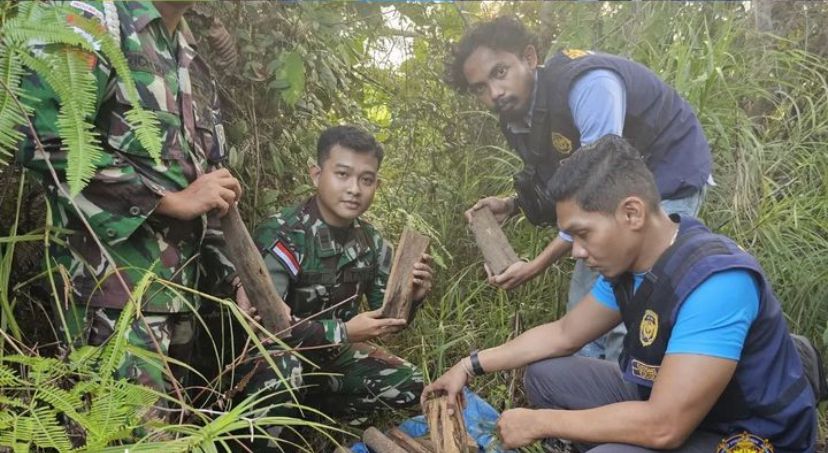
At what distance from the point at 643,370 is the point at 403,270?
0.98m

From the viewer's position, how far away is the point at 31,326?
2.57 meters

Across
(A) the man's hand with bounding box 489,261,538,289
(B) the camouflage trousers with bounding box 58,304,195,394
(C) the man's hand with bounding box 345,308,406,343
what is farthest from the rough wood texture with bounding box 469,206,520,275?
(B) the camouflage trousers with bounding box 58,304,195,394

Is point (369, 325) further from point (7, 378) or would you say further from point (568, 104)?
point (7, 378)

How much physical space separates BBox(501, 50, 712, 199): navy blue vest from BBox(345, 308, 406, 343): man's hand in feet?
3.17

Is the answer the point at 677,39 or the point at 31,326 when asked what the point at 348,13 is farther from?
the point at 31,326

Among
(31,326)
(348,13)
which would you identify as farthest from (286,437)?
(348,13)

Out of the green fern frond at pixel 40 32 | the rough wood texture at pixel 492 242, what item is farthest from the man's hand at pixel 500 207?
the green fern frond at pixel 40 32

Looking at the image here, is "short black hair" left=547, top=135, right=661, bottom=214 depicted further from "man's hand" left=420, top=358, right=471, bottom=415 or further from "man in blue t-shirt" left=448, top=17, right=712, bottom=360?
"man's hand" left=420, top=358, right=471, bottom=415

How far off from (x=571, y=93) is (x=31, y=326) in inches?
84.2

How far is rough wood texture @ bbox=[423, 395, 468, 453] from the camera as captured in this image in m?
2.49

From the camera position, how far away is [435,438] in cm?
253

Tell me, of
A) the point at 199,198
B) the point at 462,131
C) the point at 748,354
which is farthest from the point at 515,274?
the point at 462,131

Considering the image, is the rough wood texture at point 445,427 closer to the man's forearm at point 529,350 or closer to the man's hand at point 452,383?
the man's hand at point 452,383

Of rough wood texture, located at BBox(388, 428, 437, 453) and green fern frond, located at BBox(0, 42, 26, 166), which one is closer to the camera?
green fern frond, located at BBox(0, 42, 26, 166)
